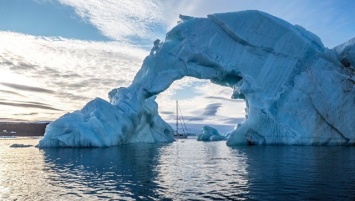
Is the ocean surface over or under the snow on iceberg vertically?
under

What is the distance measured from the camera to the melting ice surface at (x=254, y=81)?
37000mm

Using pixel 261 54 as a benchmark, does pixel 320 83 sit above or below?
below

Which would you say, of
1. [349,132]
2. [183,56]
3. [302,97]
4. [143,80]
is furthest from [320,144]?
[143,80]

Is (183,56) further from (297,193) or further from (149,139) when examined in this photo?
(297,193)

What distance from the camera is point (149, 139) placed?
174 ft

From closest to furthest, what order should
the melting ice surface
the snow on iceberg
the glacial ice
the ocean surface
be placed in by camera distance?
the ocean surface, the snow on iceberg, the melting ice surface, the glacial ice

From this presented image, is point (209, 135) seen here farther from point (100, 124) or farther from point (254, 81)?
point (100, 124)

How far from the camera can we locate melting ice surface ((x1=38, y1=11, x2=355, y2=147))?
121 ft

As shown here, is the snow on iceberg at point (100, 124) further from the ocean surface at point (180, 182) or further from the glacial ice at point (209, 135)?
the glacial ice at point (209, 135)

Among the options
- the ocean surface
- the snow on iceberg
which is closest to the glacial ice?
the snow on iceberg

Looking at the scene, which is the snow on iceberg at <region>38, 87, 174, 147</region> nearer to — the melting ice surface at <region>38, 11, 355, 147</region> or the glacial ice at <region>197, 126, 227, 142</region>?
the melting ice surface at <region>38, 11, 355, 147</region>

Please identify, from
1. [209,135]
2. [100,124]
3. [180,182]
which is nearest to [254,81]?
[100,124]

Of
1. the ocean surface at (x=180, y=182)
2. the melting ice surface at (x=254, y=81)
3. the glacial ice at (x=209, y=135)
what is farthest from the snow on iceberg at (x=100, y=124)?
the glacial ice at (x=209, y=135)

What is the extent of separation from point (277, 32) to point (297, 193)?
3162 centimetres
